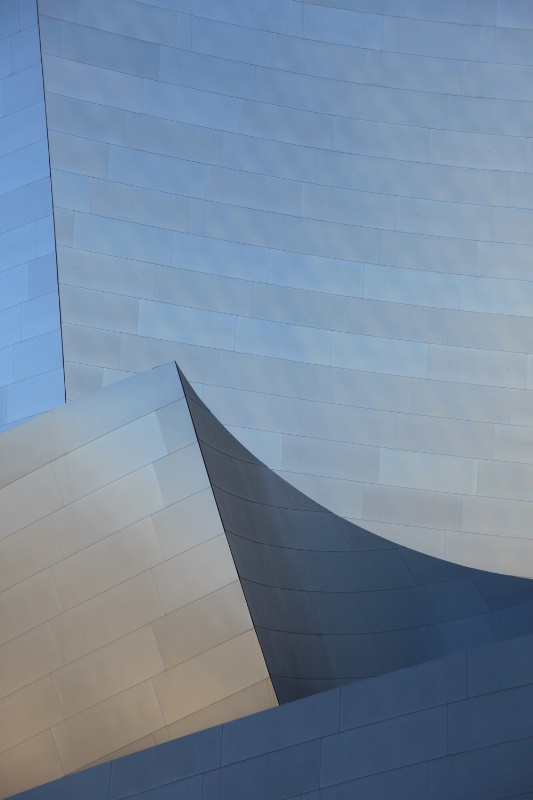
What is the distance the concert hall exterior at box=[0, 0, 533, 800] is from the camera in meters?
12.2

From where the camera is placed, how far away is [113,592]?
471 inches

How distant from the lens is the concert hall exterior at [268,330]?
1224 cm

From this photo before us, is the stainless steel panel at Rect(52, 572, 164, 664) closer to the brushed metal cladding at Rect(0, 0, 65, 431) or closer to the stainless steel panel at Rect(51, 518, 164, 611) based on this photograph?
the stainless steel panel at Rect(51, 518, 164, 611)

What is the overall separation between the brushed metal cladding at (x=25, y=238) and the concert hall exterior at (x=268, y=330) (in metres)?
0.04

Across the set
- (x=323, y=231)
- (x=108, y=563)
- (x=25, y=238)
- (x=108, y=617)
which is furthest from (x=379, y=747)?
(x=25, y=238)

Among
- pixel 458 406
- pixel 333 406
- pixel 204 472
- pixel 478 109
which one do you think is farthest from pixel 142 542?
pixel 478 109

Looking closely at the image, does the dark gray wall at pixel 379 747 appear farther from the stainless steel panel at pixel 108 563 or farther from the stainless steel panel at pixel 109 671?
the stainless steel panel at pixel 108 563

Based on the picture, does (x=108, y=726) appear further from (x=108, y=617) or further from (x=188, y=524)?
(x=188, y=524)

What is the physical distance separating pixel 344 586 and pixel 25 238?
6.49 meters

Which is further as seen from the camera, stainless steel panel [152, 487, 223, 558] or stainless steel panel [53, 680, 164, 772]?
stainless steel panel [152, 487, 223, 558]

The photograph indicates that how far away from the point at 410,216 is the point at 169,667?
8.36 metres

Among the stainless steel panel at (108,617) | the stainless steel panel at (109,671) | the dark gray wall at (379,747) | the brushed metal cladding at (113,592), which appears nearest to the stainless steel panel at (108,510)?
the brushed metal cladding at (113,592)

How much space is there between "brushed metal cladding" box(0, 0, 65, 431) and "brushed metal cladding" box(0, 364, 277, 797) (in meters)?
2.77

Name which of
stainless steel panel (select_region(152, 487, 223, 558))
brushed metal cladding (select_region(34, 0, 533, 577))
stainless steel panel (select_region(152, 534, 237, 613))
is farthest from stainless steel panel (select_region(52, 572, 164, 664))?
brushed metal cladding (select_region(34, 0, 533, 577))
